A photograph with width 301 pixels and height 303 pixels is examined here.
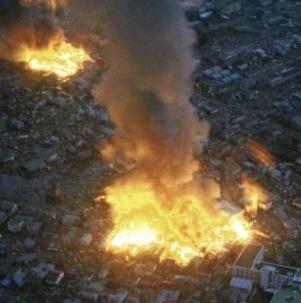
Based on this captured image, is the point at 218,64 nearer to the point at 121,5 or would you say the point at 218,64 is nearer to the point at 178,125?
the point at 121,5

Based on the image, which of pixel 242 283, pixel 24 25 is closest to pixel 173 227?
pixel 242 283

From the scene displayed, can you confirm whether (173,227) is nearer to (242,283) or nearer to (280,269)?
(242,283)

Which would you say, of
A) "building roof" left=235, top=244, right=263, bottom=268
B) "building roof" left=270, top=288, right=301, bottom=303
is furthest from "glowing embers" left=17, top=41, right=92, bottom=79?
"building roof" left=270, top=288, right=301, bottom=303

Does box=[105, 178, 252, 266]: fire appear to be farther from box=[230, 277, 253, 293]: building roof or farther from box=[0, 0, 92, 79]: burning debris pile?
box=[0, 0, 92, 79]: burning debris pile

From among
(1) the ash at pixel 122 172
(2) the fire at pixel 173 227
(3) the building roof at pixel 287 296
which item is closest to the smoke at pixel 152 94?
(2) the fire at pixel 173 227

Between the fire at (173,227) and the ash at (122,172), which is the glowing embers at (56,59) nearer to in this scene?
the ash at (122,172)

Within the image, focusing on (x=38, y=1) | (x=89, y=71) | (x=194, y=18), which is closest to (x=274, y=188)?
(x=89, y=71)

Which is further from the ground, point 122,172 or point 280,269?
point 122,172
